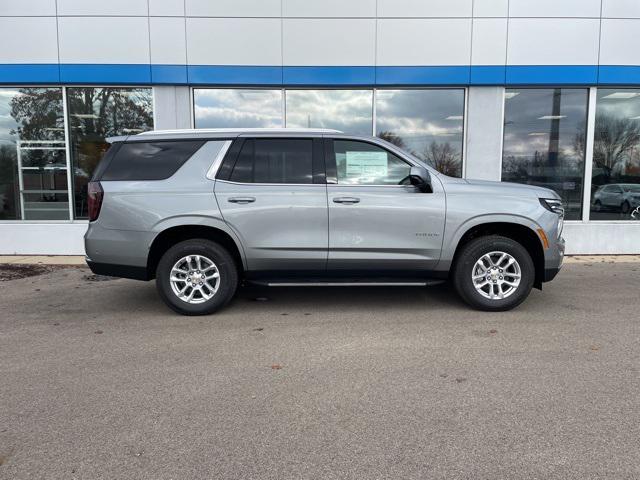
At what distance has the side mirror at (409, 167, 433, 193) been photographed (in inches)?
207

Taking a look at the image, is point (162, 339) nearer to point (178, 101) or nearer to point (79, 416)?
point (79, 416)

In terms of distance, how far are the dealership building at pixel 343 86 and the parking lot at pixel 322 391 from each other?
4.71 metres

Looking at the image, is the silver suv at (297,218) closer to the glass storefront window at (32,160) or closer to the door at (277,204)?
the door at (277,204)

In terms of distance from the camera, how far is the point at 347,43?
9.51 meters

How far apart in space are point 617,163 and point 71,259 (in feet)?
36.4

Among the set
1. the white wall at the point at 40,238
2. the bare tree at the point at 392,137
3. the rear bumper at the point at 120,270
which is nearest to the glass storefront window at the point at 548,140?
the bare tree at the point at 392,137

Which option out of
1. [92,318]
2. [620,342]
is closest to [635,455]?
[620,342]

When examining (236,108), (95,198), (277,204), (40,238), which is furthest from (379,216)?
(40,238)

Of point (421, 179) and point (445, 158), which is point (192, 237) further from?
point (445, 158)

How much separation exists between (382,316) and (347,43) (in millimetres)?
6166

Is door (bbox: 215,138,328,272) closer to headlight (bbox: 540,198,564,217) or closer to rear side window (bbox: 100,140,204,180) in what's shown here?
rear side window (bbox: 100,140,204,180)

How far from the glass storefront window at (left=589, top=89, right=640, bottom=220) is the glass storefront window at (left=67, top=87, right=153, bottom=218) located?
925 centimetres

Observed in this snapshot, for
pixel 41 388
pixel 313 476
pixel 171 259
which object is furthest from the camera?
pixel 171 259

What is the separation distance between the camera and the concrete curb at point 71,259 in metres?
8.96
